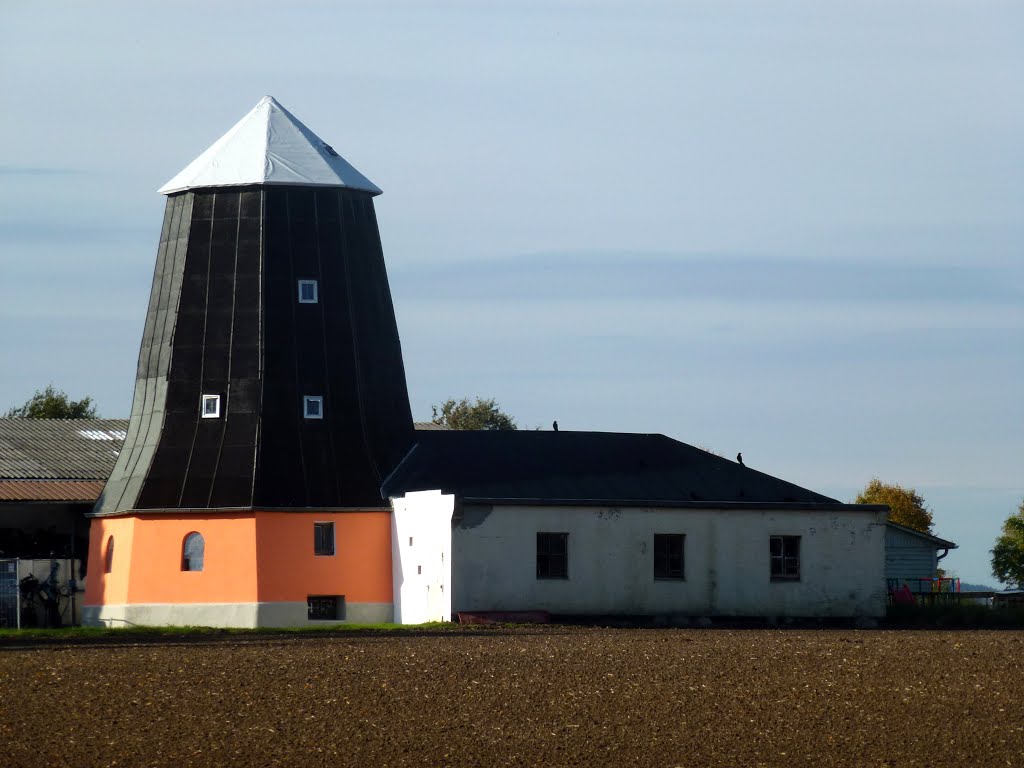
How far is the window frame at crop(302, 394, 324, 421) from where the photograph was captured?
42.0 meters

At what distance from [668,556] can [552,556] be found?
9.03ft

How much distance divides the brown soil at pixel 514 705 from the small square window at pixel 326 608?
11.9m

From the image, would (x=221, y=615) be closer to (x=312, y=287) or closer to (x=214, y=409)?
(x=214, y=409)

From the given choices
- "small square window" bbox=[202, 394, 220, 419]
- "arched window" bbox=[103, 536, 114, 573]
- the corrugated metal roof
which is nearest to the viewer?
"small square window" bbox=[202, 394, 220, 419]

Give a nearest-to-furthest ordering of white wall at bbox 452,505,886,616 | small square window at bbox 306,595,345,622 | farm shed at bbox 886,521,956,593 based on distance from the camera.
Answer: white wall at bbox 452,505,886,616
small square window at bbox 306,595,345,622
farm shed at bbox 886,521,956,593

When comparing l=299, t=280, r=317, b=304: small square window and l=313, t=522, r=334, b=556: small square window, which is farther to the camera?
l=299, t=280, r=317, b=304: small square window

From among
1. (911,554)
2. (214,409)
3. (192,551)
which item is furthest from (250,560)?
(911,554)

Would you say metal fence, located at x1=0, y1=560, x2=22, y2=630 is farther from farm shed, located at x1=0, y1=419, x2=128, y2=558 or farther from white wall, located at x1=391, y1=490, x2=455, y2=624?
white wall, located at x1=391, y1=490, x2=455, y2=624

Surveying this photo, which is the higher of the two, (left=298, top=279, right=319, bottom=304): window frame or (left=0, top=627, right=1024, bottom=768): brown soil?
(left=298, top=279, right=319, bottom=304): window frame

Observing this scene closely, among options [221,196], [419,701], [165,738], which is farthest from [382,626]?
[165,738]

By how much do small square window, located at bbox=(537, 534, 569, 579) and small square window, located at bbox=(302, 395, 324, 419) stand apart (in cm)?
651

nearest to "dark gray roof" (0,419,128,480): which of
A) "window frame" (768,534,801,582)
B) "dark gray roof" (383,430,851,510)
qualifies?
"dark gray roof" (383,430,851,510)

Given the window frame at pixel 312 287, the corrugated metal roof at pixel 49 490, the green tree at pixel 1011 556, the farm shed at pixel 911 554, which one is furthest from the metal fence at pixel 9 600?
the green tree at pixel 1011 556

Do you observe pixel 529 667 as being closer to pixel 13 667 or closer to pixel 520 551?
pixel 13 667
